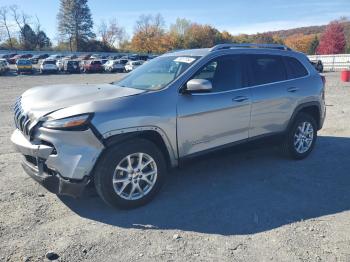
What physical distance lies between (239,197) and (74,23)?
4255 inches

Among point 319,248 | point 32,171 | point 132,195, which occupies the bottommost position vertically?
point 319,248

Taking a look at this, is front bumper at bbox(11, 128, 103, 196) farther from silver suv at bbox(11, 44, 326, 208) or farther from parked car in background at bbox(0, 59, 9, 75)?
parked car in background at bbox(0, 59, 9, 75)

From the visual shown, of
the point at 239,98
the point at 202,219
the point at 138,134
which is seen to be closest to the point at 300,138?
the point at 239,98

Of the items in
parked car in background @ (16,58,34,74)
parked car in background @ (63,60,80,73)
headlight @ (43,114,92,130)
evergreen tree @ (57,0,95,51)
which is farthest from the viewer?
evergreen tree @ (57,0,95,51)

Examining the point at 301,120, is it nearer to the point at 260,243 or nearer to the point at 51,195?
the point at 260,243

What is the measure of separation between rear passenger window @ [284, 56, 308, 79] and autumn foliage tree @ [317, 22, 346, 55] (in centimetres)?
7586

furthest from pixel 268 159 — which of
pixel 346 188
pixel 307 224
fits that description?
pixel 307 224

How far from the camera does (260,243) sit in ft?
11.2

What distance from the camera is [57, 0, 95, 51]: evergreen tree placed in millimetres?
102562

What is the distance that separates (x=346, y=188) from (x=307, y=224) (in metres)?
1.33

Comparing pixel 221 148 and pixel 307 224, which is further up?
pixel 221 148

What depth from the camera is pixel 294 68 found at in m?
5.77

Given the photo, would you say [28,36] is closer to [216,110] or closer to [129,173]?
[216,110]

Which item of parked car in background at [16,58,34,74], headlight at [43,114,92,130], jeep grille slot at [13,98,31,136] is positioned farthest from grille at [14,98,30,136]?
parked car in background at [16,58,34,74]
